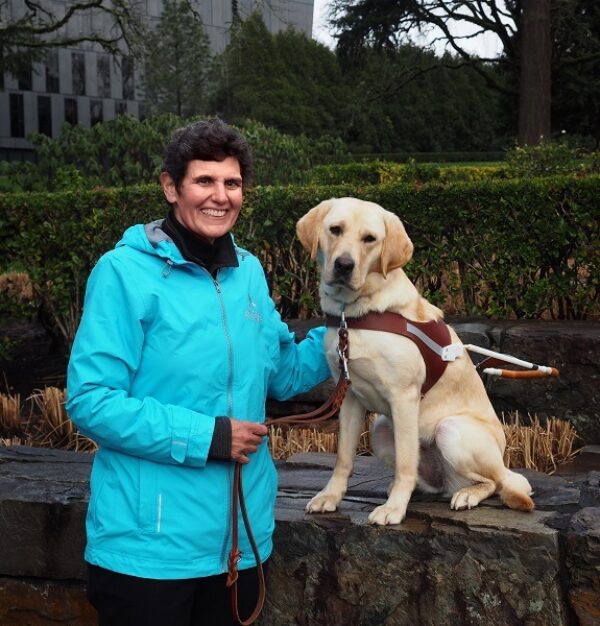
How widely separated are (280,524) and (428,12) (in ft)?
82.7

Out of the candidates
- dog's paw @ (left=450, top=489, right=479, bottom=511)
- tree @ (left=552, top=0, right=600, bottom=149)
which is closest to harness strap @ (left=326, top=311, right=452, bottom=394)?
dog's paw @ (left=450, top=489, right=479, bottom=511)

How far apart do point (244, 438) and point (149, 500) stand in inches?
12.2

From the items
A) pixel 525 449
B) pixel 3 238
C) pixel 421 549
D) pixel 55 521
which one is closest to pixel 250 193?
pixel 3 238

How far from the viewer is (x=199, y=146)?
250 centimetres

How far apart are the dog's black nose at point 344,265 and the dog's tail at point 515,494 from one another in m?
0.97

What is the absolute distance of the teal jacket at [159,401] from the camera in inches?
92.6

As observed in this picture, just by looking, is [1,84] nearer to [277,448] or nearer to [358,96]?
[358,96]

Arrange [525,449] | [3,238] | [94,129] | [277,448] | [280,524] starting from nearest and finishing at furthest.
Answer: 1. [280,524]
2. [525,449]
3. [277,448]
4. [3,238]
5. [94,129]

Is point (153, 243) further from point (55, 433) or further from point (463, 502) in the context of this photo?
point (55, 433)

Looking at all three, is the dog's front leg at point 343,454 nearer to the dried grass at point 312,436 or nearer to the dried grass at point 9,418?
the dried grass at point 312,436

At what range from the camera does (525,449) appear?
4793 mm

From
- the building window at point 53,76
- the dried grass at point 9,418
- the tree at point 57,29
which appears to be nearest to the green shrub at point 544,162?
the dried grass at point 9,418

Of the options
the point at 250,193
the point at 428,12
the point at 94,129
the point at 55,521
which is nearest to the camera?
the point at 55,521

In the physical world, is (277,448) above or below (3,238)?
below
